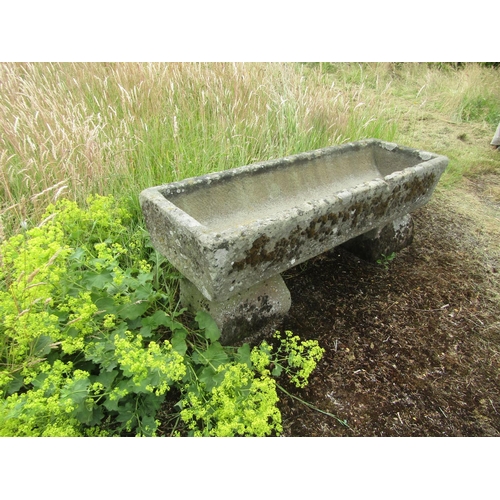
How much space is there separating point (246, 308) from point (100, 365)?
30.3 inches

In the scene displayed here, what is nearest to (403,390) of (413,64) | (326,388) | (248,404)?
(326,388)

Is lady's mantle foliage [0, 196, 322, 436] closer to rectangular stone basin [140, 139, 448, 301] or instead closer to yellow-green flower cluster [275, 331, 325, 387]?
yellow-green flower cluster [275, 331, 325, 387]

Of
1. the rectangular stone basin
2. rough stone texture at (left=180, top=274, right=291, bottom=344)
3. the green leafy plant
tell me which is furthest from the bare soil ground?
the green leafy plant

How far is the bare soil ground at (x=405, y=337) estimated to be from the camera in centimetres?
178

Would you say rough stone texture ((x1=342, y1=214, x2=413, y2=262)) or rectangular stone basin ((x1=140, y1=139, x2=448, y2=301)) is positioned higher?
rectangular stone basin ((x1=140, y1=139, x2=448, y2=301))

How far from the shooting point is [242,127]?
11.0 feet

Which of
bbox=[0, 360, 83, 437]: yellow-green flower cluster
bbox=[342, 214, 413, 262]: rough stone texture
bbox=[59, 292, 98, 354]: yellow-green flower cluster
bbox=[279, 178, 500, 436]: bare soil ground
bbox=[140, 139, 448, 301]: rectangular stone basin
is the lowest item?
bbox=[279, 178, 500, 436]: bare soil ground

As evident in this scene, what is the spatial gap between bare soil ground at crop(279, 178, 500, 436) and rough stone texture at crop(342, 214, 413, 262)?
73mm

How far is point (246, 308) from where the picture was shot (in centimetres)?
199

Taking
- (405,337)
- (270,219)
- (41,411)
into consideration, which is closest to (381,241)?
(405,337)

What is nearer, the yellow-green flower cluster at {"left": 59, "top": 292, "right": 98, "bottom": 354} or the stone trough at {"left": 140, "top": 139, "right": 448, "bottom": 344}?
the yellow-green flower cluster at {"left": 59, "top": 292, "right": 98, "bottom": 354}

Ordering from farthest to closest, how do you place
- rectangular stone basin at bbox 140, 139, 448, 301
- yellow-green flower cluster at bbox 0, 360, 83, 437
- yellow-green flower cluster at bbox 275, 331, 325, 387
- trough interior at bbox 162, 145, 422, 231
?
trough interior at bbox 162, 145, 422, 231 → yellow-green flower cluster at bbox 275, 331, 325, 387 → rectangular stone basin at bbox 140, 139, 448, 301 → yellow-green flower cluster at bbox 0, 360, 83, 437

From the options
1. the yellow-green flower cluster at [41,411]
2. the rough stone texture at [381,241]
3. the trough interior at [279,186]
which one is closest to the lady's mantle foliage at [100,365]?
the yellow-green flower cluster at [41,411]

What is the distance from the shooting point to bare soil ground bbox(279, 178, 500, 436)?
178 centimetres
